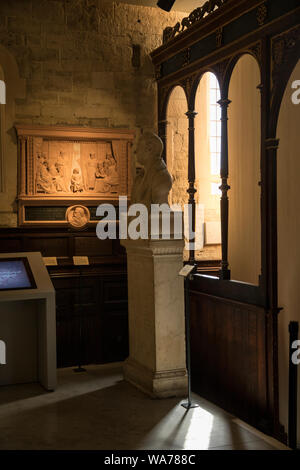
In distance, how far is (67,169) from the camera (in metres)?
7.24

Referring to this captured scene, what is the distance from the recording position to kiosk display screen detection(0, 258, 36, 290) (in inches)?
229

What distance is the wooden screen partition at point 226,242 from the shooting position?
16.9ft

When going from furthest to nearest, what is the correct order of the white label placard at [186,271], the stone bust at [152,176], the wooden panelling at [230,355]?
the stone bust at [152,176] < the wooden panelling at [230,355] < the white label placard at [186,271]

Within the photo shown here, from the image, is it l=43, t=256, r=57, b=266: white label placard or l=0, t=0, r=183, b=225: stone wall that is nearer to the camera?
l=43, t=256, r=57, b=266: white label placard

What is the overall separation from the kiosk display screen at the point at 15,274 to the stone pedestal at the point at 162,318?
113 cm

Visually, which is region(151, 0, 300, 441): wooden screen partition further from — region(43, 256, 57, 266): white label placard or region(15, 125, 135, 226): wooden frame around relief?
region(43, 256, 57, 266): white label placard

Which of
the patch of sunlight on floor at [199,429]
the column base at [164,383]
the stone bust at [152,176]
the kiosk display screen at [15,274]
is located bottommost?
the patch of sunlight on floor at [199,429]

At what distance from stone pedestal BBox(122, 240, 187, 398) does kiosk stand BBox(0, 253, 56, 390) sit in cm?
90

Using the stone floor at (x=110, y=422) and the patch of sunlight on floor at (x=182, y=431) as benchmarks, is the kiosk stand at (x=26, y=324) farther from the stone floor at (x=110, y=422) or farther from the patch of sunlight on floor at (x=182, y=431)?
the patch of sunlight on floor at (x=182, y=431)

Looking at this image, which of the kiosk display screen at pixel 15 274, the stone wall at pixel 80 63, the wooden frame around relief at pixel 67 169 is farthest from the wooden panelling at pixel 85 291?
the kiosk display screen at pixel 15 274

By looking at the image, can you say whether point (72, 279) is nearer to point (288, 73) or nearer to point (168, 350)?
point (168, 350)

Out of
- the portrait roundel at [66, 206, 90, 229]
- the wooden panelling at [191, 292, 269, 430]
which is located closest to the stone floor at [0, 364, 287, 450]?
the wooden panelling at [191, 292, 269, 430]

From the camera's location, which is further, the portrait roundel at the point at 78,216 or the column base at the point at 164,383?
the portrait roundel at the point at 78,216

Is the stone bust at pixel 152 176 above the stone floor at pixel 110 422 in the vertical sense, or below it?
above
